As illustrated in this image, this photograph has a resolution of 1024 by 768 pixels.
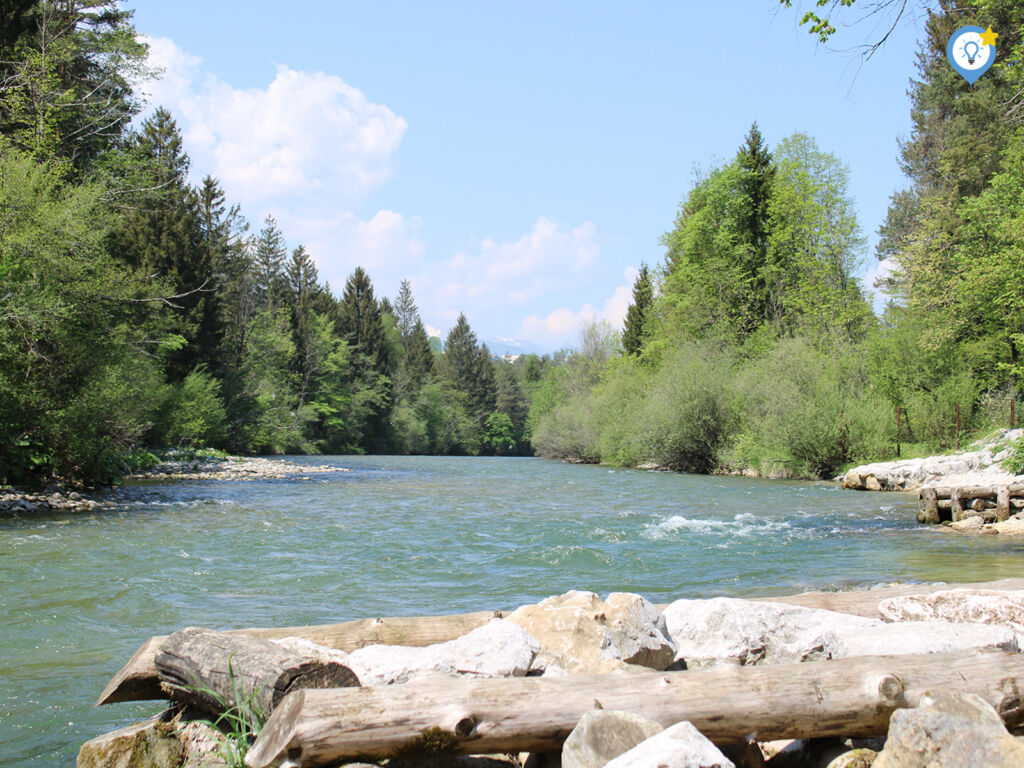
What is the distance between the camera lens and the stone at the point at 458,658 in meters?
4.03

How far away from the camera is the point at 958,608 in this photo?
5098mm

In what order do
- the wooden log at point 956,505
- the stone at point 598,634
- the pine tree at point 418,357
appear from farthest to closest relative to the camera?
the pine tree at point 418,357 → the wooden log at point 956,505 → the stone at point 598,634

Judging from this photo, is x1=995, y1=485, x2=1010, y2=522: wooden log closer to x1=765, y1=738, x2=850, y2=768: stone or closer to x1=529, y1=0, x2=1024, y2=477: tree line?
x1=529, y1=0, x2=1024, y2=477: tree line

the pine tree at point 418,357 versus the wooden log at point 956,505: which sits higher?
the pine tree at point 418,357

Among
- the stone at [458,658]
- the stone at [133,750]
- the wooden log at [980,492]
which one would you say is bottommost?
the stone at [133,750]

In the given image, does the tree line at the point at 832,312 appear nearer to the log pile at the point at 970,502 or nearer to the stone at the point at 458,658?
the log pile at the point at 970,502

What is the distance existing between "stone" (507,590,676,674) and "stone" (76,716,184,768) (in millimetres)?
1872

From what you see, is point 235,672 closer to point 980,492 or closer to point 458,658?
point 458,658

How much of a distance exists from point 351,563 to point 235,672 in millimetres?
7108

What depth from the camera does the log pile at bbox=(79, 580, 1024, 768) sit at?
3.16 meters

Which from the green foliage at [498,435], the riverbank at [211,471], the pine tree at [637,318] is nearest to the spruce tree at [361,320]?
the green foliage at [498,435]

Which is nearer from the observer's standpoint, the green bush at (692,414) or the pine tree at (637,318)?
the green bush at (692,414)

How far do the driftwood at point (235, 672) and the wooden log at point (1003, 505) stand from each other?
14.1m

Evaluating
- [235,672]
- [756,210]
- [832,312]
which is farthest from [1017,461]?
[756,210]
